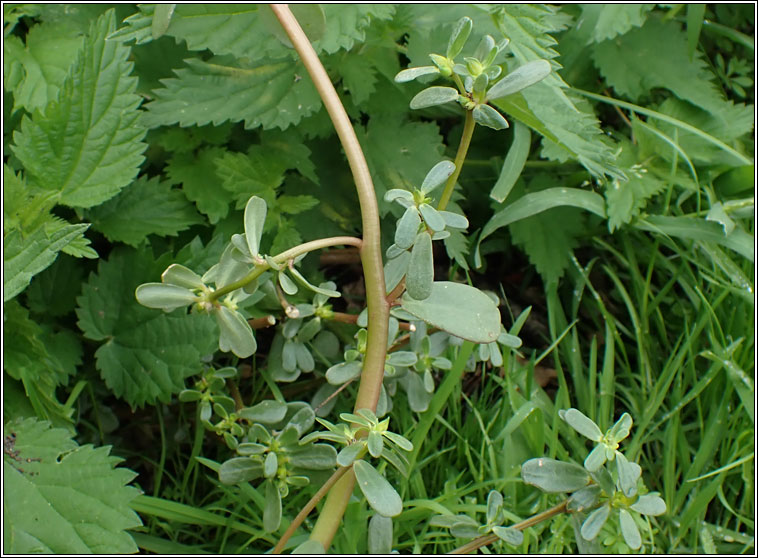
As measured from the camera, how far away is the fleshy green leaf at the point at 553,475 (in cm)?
107

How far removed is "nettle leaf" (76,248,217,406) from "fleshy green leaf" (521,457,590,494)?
65 centimetres

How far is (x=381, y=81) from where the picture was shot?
1.61 meters

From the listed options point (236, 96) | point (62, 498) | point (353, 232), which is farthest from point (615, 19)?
point (62, 498)

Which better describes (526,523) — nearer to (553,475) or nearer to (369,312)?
(553,475)

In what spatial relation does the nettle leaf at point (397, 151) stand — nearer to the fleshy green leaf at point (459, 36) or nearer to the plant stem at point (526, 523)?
the fleshy green leaf at point (459, 36)

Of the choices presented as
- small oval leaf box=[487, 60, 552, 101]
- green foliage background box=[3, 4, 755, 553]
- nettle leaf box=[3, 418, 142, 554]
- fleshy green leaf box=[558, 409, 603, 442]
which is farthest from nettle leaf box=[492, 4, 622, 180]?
nettle leaf box=[3, 418, 142, 554]

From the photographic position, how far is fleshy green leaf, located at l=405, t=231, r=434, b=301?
937mm

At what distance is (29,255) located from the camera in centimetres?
110

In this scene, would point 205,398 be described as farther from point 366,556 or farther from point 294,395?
point 366,556

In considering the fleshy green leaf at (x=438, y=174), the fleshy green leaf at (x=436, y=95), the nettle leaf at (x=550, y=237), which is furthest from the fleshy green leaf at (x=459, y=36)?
the nettle leaf at (x=550, y=237)

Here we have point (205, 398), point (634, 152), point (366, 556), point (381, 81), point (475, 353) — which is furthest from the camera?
point (634, 152)

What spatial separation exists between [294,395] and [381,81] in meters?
0.73

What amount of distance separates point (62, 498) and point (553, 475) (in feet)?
2.61

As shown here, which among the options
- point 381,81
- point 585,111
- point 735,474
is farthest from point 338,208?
point 735,474
